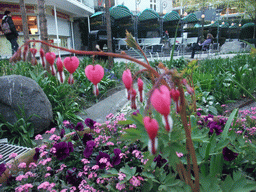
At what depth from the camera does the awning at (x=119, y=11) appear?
48.1 ft

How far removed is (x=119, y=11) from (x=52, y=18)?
16.8 feet

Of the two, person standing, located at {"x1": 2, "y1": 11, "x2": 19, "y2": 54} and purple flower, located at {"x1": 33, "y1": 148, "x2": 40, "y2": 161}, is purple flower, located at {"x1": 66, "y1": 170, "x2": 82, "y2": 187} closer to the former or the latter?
purple flower, located at {"x1": 33, "y1": 148, "x2": 40, "y2": 161}

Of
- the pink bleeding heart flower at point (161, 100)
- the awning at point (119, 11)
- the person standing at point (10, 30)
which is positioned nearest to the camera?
the pink bleeding heart flower at point (161, 100)

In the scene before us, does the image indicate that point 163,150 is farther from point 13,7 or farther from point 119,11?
point 119,11

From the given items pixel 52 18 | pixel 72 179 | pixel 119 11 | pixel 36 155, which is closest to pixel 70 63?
pixel 72 179

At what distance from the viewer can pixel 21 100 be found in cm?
287

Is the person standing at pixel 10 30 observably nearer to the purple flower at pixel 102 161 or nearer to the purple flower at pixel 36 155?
the purple flower at pixel 36 155

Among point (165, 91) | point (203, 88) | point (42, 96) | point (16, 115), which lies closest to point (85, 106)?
point (42, 96)

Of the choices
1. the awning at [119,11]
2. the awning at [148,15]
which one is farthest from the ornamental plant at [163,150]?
the awning at [148,15]

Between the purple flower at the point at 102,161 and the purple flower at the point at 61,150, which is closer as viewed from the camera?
the purple flower at the point at 102,161

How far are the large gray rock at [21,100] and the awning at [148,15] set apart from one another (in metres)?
15.4

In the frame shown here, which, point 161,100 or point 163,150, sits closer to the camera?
point 161,100

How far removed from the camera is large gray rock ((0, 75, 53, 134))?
112 inches

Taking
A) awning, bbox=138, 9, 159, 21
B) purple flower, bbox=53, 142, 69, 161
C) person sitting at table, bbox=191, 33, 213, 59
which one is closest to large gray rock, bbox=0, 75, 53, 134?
purple flower, bbox=53, 142, 69, 161
